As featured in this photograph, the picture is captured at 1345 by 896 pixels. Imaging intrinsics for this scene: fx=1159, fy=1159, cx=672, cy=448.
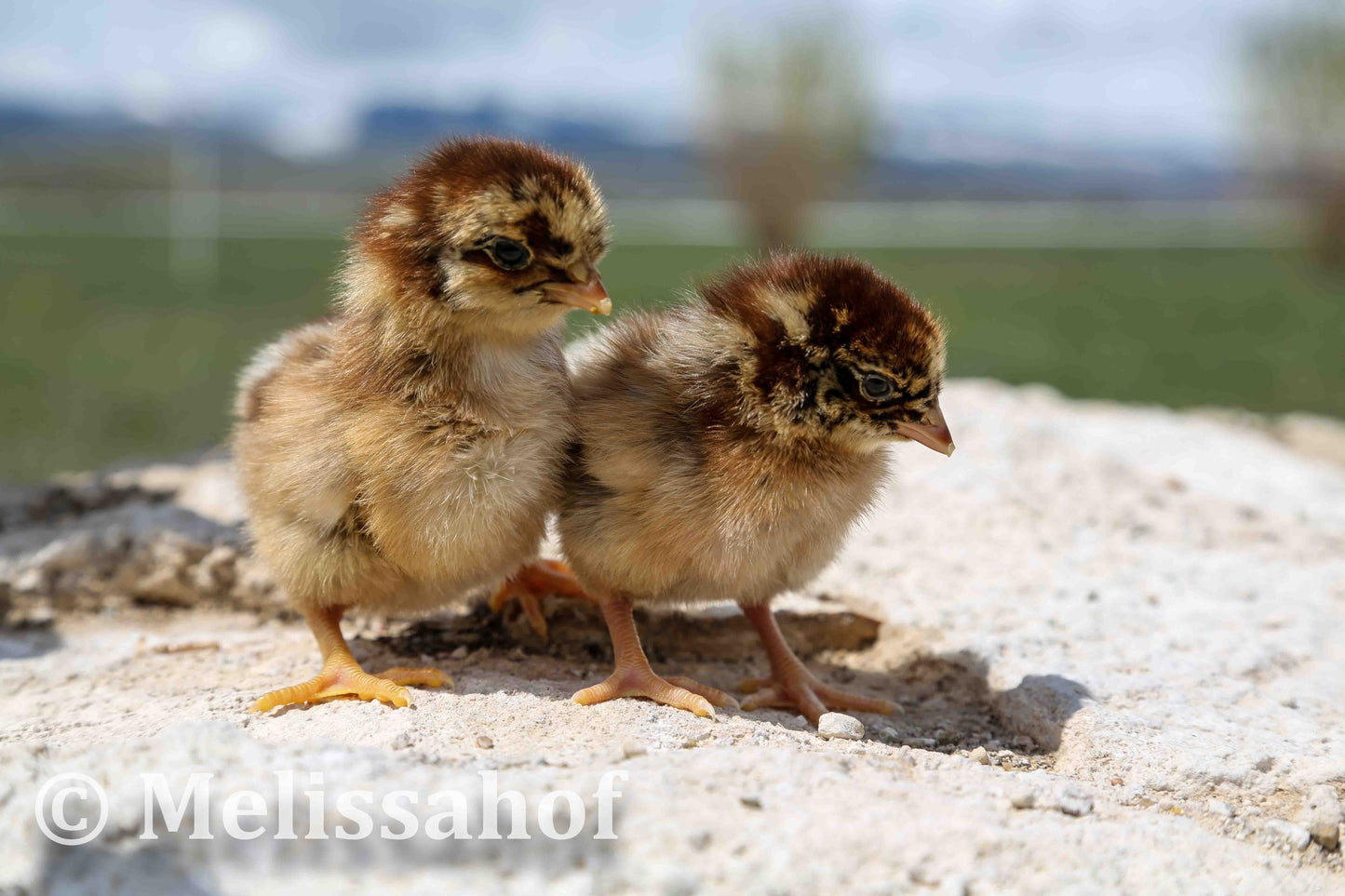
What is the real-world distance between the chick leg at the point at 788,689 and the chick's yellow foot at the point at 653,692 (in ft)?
0.70

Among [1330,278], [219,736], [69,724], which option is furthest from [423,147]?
[1330,278]

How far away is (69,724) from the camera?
3551 millimetres

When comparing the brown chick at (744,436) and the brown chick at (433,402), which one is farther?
the brown chick at (744,436)

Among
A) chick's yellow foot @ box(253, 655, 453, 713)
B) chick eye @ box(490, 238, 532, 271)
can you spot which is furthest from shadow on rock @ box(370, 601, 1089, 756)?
chick eye @ box(490, 238, 532, 271)

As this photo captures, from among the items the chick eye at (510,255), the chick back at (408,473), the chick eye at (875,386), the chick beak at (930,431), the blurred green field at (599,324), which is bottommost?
the blurred green field at (599,324)

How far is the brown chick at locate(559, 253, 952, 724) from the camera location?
3.43 m

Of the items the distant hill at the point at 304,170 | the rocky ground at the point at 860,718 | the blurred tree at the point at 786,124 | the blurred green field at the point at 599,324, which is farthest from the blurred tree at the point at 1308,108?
the distant hill at the point at 304,170

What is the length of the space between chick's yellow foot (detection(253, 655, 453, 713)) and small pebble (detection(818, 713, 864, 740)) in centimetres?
117

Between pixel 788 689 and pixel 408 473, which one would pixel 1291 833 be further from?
pixel 408 473

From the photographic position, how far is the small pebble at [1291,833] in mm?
3068

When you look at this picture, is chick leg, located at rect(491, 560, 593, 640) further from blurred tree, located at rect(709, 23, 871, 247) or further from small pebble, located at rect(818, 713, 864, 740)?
blurred tree, located at rect(709, 23, 871, 247)

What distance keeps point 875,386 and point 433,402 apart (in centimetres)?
131

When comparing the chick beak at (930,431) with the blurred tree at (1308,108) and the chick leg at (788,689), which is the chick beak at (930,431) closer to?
the chick leg at (788,689)

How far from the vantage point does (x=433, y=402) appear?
3.43 m
